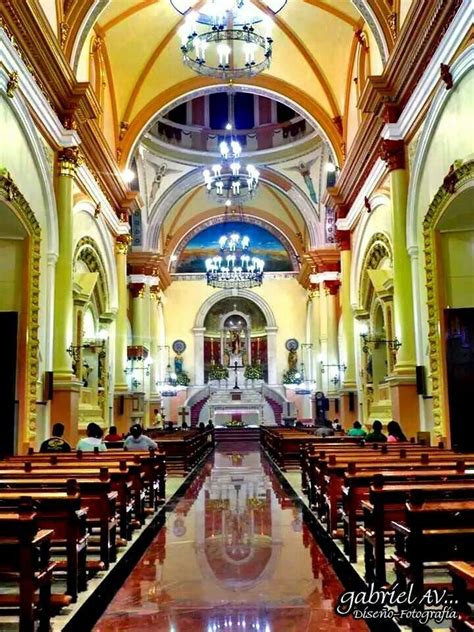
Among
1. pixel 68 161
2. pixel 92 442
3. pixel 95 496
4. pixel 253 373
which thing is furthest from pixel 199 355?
pixel 95 496

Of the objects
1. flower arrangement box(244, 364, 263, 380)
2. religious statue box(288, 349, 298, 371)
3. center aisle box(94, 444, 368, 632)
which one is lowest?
center aisle box(94, 444, 368, 632)

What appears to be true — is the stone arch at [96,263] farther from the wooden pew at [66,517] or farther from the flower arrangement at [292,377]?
the flower arrangement at [292,377]

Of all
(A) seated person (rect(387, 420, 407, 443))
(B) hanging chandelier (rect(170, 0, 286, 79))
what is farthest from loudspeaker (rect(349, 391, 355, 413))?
(B) hanging chandelier (rect(170, 0, 286, 79))

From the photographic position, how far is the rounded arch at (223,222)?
2841 cm

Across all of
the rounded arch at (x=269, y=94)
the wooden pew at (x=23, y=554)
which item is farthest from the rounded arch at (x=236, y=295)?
the wooden pew at (x=23, y=554)

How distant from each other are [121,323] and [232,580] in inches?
468

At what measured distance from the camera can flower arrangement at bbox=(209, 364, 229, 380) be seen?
29766 millimetres

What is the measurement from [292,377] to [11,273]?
68.9 feet

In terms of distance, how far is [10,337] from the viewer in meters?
9.16

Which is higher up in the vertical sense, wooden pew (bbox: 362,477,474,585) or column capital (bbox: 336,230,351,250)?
column capital (bbox: 336,230,351,250)

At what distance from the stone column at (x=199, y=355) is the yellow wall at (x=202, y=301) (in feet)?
0.61

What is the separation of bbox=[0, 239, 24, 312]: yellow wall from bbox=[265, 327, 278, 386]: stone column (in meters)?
21.2

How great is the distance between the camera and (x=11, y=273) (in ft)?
31.0

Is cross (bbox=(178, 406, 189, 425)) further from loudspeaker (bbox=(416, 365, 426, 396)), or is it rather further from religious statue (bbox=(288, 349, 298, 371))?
A: loudspeaker (bbox=(416, 365, 426, 396))
